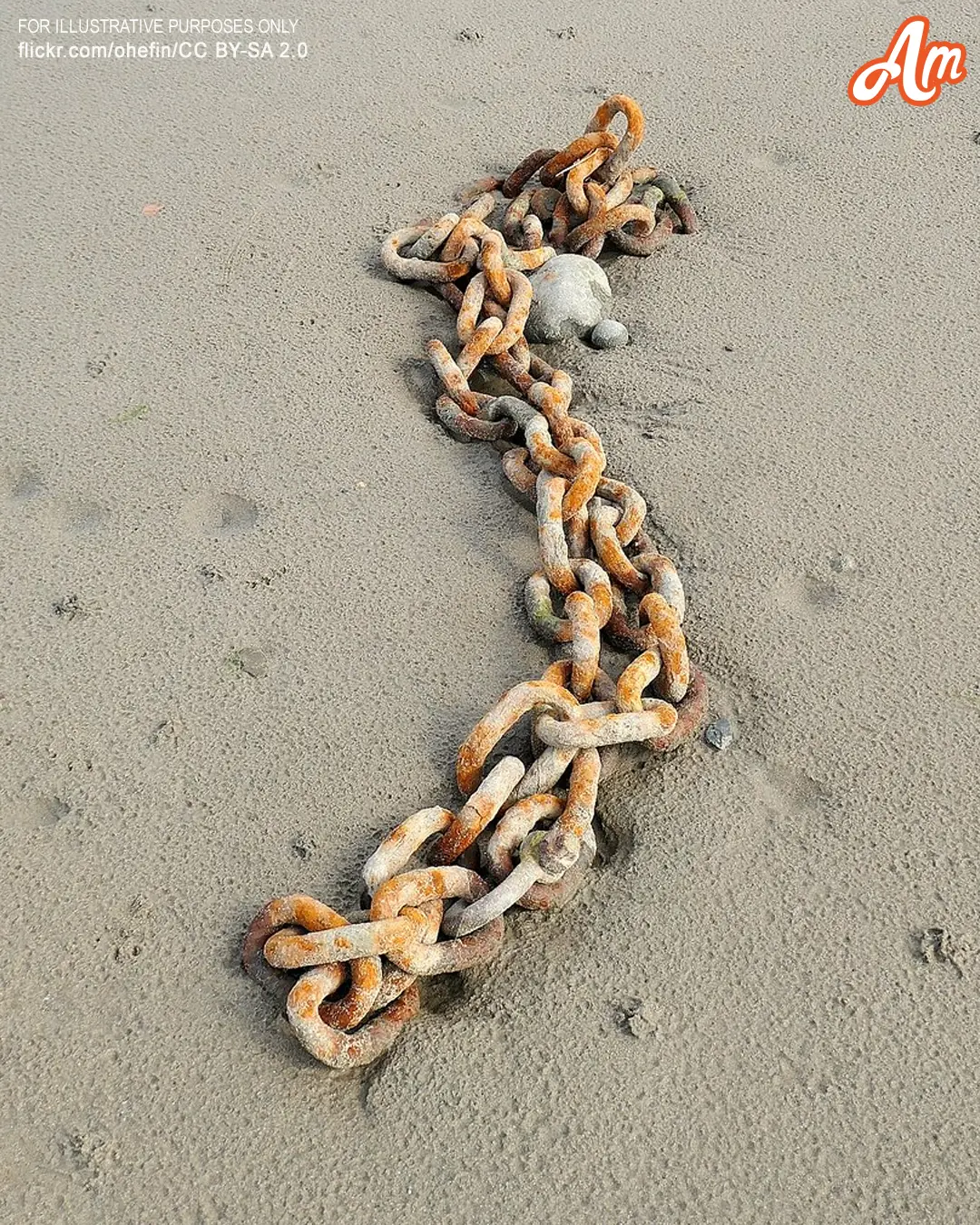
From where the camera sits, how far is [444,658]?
2342 mm

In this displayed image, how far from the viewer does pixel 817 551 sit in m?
2.55

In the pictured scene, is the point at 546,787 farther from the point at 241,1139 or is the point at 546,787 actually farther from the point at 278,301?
the point at 278,301

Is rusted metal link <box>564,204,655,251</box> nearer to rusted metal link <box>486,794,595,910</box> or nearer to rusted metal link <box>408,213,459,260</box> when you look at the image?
rusted metal link <box>408,213,459,260</box>

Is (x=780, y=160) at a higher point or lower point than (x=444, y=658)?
higher

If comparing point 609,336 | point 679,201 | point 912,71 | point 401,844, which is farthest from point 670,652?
point 912,71

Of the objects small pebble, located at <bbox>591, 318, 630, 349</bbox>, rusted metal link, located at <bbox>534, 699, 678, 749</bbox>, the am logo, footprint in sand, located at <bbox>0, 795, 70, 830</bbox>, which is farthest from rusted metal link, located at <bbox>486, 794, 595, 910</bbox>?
the am logo

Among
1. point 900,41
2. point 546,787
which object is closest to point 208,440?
point 546,787

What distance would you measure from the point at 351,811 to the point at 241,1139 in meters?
0.58

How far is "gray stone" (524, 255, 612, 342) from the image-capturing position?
3.06 metres

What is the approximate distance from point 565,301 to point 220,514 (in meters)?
1.10

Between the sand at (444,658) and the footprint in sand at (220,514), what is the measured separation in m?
0.01

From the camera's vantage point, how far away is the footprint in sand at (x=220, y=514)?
8.43 ft

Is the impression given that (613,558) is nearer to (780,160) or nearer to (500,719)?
(500,719)

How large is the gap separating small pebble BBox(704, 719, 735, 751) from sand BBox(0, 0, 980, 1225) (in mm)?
48
